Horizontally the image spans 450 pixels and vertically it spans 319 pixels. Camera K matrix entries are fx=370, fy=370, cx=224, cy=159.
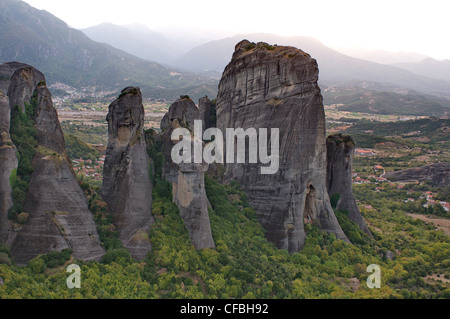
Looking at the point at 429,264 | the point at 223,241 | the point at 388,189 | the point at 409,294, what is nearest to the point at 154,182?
the point at 223,241

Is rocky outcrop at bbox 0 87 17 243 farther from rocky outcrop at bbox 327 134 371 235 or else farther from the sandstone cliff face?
rocky outcrop at bbox 327 134 371 235

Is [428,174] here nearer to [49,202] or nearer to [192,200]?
[192,200]

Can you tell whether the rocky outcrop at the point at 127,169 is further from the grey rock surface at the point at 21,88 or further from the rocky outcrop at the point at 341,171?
the rocky outcrop at the point at 341,171

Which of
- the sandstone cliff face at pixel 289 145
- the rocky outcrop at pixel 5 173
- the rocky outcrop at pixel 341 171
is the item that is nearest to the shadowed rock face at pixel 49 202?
the rocky outcrop at pixel 5 173

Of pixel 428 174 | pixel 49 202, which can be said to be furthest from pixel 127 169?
pixel 428 174

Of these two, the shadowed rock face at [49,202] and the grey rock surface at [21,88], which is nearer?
the shadowed rock face at [49,202]

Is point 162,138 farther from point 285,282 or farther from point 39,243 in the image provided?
point 285,282
